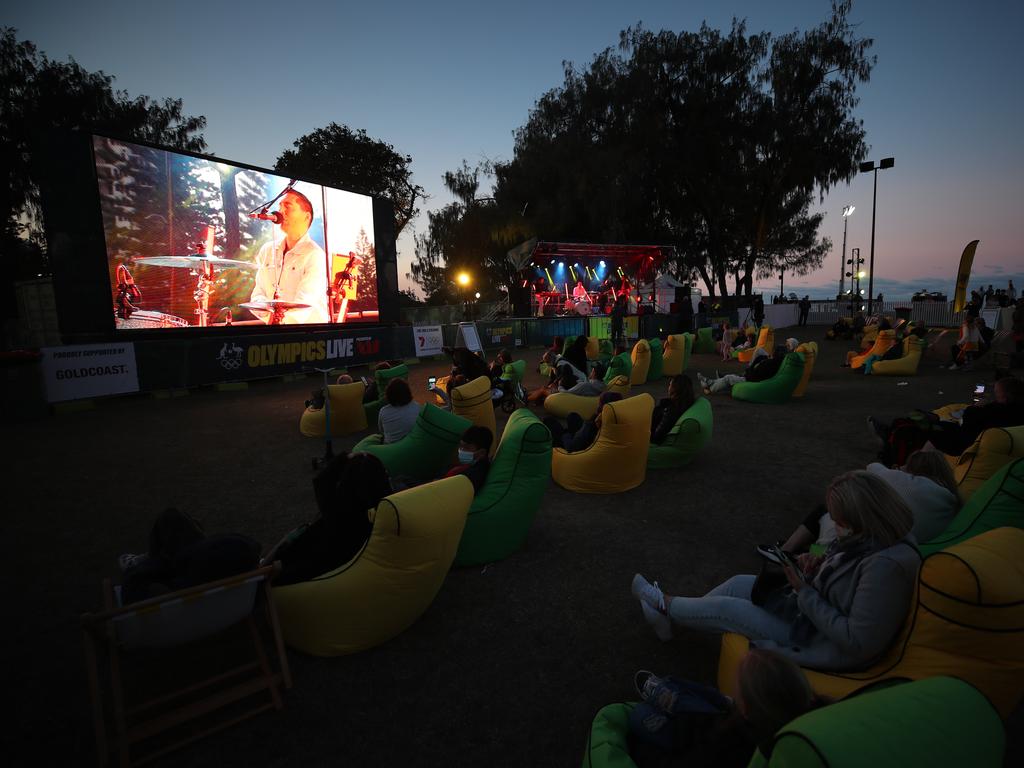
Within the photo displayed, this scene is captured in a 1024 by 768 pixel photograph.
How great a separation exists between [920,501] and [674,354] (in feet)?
32.6

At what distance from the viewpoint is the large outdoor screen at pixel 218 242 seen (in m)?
11.6

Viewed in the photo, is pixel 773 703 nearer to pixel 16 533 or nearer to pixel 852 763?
pixel 852 763

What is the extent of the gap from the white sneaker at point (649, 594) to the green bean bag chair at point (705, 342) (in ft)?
53.4

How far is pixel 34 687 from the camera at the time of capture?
2818 millimetres

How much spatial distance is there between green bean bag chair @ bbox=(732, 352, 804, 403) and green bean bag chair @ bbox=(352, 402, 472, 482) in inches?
262

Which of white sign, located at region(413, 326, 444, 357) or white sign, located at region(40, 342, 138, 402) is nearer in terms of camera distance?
white sign, located at region(40, 342, 138, 402)

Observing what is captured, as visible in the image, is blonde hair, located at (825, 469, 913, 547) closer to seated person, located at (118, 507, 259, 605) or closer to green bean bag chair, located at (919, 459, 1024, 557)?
green bean bag chair, located at (919, 459, 1024, 557)

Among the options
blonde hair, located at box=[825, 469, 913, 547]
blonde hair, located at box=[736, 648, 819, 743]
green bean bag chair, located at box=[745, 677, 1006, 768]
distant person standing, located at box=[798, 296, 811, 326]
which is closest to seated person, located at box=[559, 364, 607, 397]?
blonde hair, located at box=[825, 469, 913, 547]

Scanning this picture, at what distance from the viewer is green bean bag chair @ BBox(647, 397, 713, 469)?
231 inches

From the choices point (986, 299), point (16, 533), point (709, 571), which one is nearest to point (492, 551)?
point (709, 571)

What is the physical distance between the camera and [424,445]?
219 inches

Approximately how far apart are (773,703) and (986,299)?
33609mm

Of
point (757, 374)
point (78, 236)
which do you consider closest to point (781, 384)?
point (757, 374)

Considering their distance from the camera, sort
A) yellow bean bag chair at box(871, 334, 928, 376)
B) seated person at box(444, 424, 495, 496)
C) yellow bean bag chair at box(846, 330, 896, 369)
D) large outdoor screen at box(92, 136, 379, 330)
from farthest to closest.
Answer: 1. yellow bean bag chair at box(846, 330, 896, 369)
2. yellow bean bag chair at box(871, 334, 928, 376)
3. large outdoor screen at box(92, 136, 379, 330)
4. seated person at box(444, 424, 495, 496)
